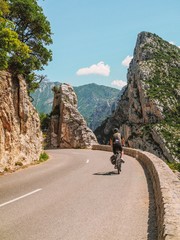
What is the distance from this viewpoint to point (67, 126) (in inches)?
2122

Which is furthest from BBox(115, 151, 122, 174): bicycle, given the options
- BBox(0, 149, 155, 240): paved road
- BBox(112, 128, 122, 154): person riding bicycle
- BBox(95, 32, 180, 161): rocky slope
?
BBox(95, 32, 180, 161): rocky slope

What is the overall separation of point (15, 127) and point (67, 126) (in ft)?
111

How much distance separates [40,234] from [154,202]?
4.08m

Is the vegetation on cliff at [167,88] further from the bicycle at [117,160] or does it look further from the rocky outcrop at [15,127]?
the bicycle at [117,160]

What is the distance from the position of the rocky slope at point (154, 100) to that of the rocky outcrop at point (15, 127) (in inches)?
2471

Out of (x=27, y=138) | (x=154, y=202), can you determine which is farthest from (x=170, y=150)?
(x=154, y=202)

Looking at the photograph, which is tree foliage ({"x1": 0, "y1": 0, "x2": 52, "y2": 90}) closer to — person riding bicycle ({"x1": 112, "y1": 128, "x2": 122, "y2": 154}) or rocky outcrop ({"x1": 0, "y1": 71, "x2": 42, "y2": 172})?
rocky outcrop ({"x1": 0, "y1": 71, "x2": 42, "y2": 172})

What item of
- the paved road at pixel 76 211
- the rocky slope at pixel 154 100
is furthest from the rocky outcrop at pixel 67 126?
the paved road at pixel 76 211

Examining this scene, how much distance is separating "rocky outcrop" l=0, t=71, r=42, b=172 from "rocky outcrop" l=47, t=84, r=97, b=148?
90.1 feet

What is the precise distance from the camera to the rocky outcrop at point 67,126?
5219 centimetres

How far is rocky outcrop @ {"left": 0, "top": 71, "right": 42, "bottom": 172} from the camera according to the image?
17.9 meters

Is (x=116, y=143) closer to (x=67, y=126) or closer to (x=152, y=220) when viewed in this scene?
(x=152, y=220)

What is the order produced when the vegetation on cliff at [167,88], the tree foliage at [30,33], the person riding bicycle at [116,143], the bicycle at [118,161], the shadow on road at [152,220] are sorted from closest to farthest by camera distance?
the shadow on road at [152,220], the bicycle at [118,161], the person riding bicycle at [116,143], the tree foliage at [30,33], the vegetation on cliff at [167,88]

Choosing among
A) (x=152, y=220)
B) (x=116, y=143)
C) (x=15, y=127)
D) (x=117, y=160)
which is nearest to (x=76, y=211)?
(x=152, y=220)
